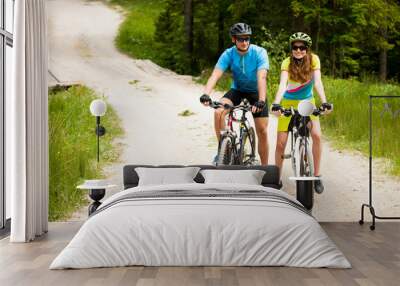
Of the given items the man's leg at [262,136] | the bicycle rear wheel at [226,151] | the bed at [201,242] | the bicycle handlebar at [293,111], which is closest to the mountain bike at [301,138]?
the bicycle handlebar at [293,111]

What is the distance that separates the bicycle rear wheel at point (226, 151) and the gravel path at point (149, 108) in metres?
0.37

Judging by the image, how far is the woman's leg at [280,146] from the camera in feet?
21.7

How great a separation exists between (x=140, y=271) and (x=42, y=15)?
282 cm

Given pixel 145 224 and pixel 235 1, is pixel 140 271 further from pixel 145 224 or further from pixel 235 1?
pixel 235 1

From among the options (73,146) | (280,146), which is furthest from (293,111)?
(73,146)

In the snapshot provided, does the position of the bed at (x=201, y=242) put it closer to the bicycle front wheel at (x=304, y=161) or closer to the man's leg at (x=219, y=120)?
the bicycle front wheel at (x=304, y=161)

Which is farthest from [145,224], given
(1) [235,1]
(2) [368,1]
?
(2) [368,1]

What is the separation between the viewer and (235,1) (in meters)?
7.07

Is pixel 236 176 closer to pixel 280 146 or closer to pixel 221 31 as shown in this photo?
pixel 280 146

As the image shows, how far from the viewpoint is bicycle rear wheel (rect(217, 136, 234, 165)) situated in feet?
21.0

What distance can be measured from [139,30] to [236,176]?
7.74ft

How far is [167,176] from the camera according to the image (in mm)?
5867

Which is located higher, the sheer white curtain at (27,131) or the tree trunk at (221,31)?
the tree trunk at (221,31)

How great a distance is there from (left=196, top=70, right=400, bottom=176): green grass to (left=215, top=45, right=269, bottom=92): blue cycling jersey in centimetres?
25
